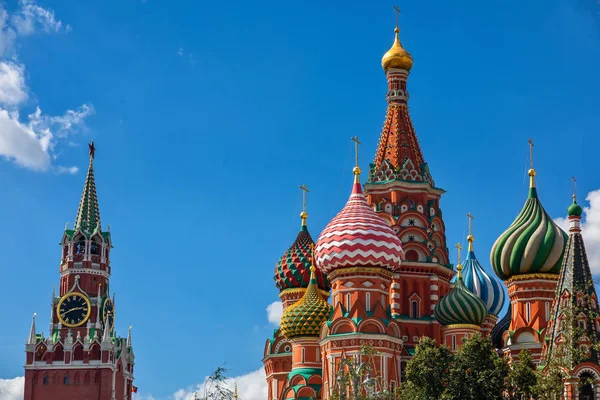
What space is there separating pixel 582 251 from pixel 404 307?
37.2 ft

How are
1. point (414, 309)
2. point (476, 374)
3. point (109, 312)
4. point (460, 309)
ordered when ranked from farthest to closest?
1. point (109, 312)
2. point (414, 309)
3. point (460, 309)
4. point (476, 374)

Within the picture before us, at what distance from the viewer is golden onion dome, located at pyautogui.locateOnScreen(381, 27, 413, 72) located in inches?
2031

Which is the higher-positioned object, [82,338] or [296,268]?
[82,338]

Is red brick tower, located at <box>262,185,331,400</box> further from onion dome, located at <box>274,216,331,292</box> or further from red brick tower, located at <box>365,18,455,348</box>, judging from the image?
red brick tower, located at <box>365,18,455,348</box>

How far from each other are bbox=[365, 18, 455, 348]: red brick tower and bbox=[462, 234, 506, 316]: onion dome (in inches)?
156

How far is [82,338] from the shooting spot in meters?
74.0

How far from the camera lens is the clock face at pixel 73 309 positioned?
7438 centimetres

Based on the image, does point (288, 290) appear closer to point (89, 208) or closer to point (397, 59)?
point (397, 59)

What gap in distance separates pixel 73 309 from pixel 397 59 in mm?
30816

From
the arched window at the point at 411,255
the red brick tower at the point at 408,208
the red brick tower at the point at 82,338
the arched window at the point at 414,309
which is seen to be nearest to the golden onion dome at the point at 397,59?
the red brick tower at the point at 408,208

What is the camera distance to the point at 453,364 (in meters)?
38.2

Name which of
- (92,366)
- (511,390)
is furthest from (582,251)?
(92,366)

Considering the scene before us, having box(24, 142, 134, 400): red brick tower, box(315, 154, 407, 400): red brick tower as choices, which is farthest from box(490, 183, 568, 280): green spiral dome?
box(24, 142, 134, 400): red brick tower

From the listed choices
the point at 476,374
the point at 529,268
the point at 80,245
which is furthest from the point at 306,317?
the point at 80,245
